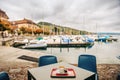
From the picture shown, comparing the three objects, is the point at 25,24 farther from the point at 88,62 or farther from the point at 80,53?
the point at 88,62

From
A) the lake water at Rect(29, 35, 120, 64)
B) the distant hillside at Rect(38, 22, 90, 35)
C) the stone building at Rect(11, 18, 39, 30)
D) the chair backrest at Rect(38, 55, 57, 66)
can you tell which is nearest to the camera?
the chair backrest at Rect(38, 55, 57, 66)

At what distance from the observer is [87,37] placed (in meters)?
7.14

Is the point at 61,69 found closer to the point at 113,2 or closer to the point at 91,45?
the point at 113,2

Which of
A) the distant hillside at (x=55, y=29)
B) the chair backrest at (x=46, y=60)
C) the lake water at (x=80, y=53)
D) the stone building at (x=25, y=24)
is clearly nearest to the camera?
the chair backrest at (x=46, y=60)

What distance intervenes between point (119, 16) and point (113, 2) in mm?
863

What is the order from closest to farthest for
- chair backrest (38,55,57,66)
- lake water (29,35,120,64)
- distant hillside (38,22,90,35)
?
chair backrest (38,55,57,66) → lake water (29,35,120,64) → distant hillside (38,22,90,35)

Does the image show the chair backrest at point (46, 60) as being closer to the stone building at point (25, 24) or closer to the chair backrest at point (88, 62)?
the chair backrest at point (88, 62)

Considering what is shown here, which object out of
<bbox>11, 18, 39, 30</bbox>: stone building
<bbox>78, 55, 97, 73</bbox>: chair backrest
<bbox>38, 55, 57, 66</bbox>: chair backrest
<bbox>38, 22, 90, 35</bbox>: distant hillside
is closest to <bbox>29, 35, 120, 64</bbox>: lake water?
<bbox>38, 22, 90, 35</bbox>: distant hillside

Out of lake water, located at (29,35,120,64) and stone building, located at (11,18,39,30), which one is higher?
stone building, located at (11,18,39,30)

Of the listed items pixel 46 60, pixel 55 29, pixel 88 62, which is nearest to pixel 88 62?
pixel 88 62

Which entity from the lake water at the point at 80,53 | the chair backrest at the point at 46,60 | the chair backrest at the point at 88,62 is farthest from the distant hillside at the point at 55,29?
the chair backrest at the point at 88,62

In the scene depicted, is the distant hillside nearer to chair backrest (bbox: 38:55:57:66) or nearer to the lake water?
the lake water

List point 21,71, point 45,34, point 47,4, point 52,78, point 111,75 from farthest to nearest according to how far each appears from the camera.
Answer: point 45,34 → point 47,4 → point 21,71 → point 111,75 → point 52,78

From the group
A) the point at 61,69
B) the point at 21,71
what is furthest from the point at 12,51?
the point at 61,69
